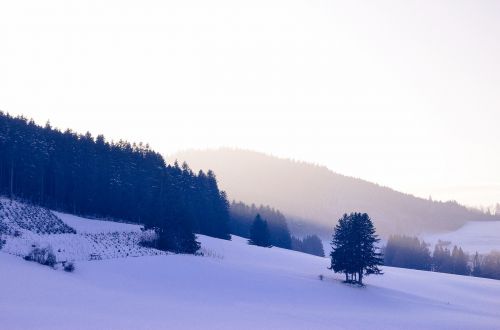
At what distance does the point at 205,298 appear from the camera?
96.8 feet

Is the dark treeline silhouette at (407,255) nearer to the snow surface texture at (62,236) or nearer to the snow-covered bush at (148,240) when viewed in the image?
the snow surface texture at (62,236)

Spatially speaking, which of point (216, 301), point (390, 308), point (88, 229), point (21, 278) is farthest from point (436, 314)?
point (88, 229)

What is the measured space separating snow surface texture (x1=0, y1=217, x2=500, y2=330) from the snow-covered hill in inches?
2.7

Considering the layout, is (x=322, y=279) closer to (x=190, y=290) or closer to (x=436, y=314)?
(x=436, y=314)

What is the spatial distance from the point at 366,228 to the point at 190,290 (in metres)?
27.8

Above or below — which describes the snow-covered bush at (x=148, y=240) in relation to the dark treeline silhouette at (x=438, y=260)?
above

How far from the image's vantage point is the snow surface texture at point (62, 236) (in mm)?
39094

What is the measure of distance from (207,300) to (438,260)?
119m

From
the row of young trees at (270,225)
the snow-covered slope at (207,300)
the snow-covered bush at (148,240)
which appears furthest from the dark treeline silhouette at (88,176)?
the row of young trees at (270,225)

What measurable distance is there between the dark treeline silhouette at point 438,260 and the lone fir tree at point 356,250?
86.0 metres

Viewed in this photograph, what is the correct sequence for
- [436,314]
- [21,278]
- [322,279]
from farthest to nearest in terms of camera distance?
[322,279] < [436,314] < [21,278]

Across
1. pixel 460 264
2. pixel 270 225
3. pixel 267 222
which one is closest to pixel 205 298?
pixel 267 222

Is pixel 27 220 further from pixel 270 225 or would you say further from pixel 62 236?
pixel 270 225

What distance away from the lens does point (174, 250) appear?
5025 centimetres
